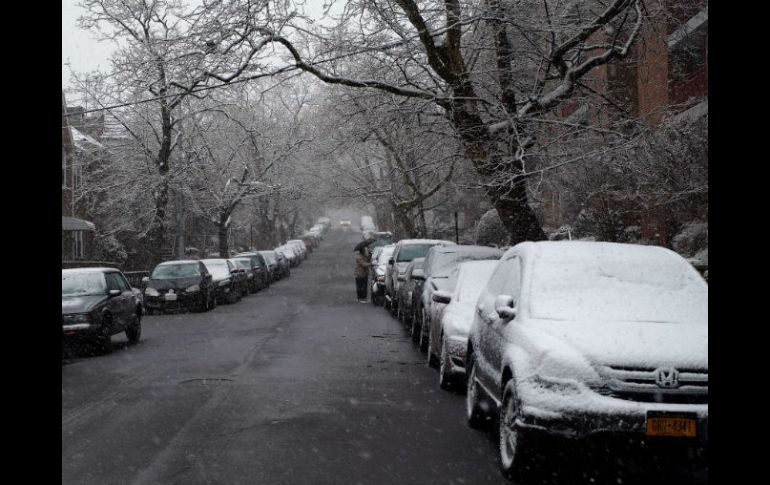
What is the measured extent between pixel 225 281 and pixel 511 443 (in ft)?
69.1

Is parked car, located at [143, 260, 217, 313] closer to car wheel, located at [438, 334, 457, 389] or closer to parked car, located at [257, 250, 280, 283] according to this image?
car wheel, located at [438, 334, 457, 389]

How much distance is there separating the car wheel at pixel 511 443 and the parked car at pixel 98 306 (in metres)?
9.04

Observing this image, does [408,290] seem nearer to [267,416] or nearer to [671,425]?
[267,416]

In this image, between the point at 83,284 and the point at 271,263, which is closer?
the point at 83,284

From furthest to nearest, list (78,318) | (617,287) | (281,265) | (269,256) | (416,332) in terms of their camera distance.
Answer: (281,265) < (269,256) < (416,332) < (78,318) < (617,287)

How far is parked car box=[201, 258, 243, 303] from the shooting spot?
2584cm

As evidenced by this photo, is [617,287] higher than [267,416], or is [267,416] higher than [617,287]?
[617,287]

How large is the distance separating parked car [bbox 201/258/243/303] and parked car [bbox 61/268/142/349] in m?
9.66

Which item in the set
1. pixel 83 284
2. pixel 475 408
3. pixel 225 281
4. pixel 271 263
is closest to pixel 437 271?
pixel 83 284

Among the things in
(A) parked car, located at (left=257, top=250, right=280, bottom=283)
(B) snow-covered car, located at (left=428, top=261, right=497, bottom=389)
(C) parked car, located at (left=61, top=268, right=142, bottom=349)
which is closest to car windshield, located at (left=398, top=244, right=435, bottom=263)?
(C) parked car, located at (left=61, top=268, right=142, bottom=349)

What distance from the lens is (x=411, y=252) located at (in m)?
21.9

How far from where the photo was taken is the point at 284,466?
6133 mm

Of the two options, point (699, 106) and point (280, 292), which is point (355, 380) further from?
point (280, 292)

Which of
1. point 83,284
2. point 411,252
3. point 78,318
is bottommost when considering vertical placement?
point 78,318
